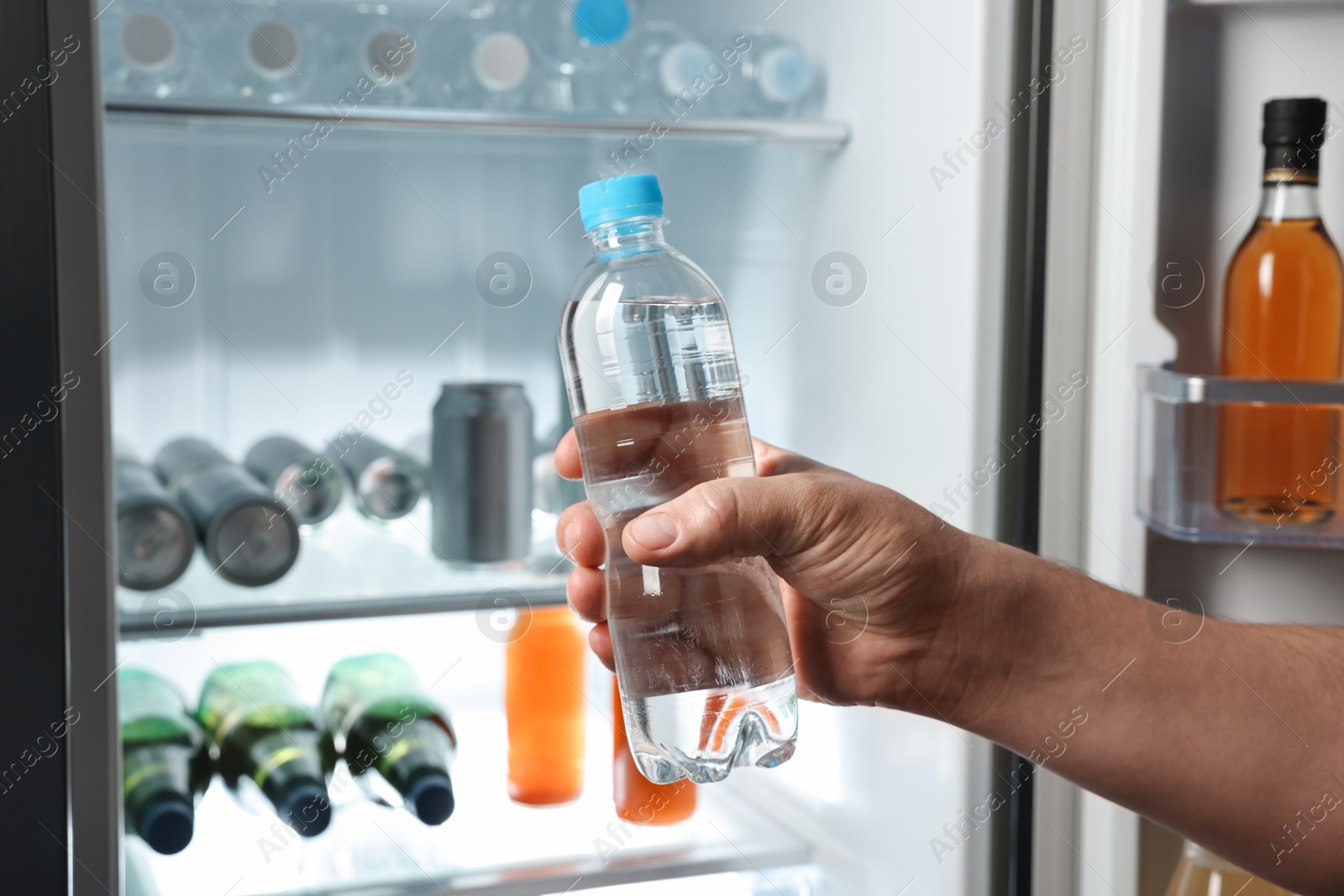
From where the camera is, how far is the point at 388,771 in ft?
3.58

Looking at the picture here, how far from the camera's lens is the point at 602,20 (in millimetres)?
1140

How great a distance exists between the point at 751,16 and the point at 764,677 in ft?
2.56

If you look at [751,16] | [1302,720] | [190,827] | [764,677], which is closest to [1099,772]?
[1302,720]

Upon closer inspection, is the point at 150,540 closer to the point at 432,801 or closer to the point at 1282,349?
the point at 432,801

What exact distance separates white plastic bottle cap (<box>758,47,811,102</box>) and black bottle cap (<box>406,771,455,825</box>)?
78cm

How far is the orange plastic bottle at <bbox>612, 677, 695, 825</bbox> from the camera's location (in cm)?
121

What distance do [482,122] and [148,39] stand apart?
1.05 feet

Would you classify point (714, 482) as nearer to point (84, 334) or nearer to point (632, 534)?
point (632, 534)

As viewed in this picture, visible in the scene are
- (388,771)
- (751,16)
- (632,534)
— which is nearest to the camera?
(632,534)

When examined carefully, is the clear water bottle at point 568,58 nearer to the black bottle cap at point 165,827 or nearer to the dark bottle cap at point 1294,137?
the dark bottle cap at point 1294,137

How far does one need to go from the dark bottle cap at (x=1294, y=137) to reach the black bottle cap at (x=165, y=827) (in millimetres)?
1003

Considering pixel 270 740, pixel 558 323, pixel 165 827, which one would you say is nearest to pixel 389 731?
pixel 270 740

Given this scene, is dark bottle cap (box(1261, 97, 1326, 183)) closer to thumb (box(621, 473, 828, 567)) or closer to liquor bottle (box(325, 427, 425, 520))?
thumb (box(621, 473, 828, 567))

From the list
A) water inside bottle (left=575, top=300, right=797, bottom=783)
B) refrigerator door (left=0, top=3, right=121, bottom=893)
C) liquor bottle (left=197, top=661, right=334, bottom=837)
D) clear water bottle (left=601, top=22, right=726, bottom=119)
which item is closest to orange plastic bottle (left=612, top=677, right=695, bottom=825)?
liquor bottle (left=197, top=661, right=334, bottom=837)
